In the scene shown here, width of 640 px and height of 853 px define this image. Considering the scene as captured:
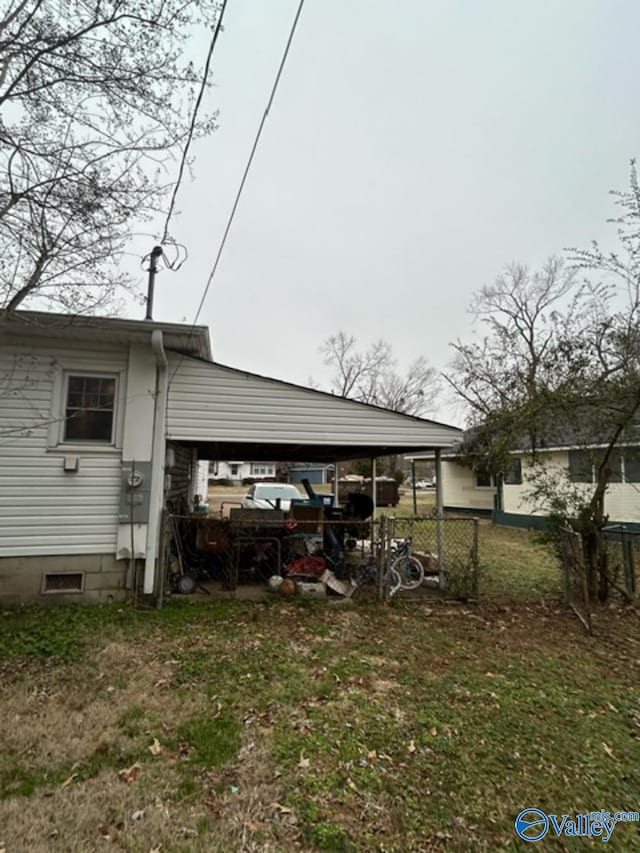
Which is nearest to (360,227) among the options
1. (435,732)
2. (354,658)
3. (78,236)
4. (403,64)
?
(403,64)

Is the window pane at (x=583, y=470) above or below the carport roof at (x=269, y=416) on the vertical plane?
below

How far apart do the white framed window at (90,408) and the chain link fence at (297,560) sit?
60.1 inches

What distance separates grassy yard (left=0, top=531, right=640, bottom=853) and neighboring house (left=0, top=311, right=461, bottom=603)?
0.66m

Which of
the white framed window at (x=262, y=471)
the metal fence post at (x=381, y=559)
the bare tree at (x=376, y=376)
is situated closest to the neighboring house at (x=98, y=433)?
the metal fence post at (x=381, y=559)

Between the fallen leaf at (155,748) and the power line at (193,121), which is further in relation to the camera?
the power line at (193,121)

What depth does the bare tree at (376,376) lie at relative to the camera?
3412 cm

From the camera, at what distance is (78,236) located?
436cm

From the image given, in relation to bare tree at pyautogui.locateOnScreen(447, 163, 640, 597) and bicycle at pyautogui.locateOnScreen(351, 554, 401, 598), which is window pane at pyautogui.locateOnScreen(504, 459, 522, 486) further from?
bicycle at pyautogui.locateOnScreen(351, 554, 401, 598)

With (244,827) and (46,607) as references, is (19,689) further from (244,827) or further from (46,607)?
(244,827)

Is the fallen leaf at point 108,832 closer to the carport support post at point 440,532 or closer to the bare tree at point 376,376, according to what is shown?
the carport support post at point 440,532

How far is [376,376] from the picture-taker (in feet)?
112

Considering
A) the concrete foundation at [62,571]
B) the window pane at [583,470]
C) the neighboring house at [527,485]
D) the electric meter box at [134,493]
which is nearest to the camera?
the concrete foundation at [62,571]

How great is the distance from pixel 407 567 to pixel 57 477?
529cm

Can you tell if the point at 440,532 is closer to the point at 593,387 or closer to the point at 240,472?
the point at 593,387
